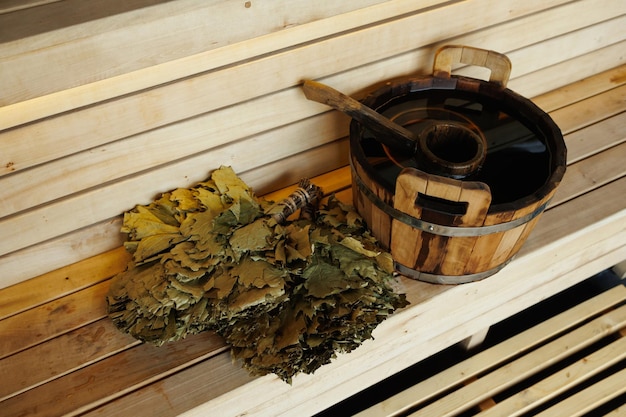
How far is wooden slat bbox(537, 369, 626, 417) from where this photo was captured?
112 inches

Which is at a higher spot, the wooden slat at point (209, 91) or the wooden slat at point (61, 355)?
the wooden slat at point (209, 91)

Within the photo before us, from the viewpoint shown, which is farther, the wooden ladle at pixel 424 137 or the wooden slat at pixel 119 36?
the wooden ladle at pixel 424 137

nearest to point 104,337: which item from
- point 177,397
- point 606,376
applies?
point 177,397

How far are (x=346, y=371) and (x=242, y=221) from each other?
0.86 m

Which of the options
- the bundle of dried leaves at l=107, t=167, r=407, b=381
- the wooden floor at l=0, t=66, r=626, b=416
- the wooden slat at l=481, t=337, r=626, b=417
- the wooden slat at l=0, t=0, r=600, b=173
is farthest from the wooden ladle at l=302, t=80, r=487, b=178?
the wooden slat at l=481, t=337, r=626, b=417

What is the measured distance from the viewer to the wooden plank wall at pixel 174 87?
72.6 inches

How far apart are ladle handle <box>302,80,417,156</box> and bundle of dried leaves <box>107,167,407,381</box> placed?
1.21 feet

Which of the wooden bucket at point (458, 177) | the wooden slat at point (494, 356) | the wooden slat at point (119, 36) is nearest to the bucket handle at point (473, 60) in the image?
the wooden bucket at point (458, 177)

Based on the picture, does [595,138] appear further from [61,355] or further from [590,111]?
[61,355]

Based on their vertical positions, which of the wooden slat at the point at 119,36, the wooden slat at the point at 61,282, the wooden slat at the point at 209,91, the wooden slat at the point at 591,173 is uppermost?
the wooden slat at the point at 119,36

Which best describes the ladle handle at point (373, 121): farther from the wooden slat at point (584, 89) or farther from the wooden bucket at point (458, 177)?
the wooden slat at point (584, 89)

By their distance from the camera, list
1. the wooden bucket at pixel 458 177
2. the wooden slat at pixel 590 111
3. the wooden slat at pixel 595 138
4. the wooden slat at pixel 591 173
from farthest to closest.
→ the wooden slat at pixel 590 111 < the wooden slat at pixel 595 138 < the wooden slat at pixel 591 173 < the wooden bucket at pixel 458 177

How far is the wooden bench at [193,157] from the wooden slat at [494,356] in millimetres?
189

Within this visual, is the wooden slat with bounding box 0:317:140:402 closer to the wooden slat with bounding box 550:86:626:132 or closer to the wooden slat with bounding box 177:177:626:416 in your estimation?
the wooden slat with bounding box 177:177:626:416
